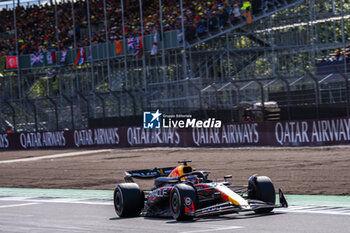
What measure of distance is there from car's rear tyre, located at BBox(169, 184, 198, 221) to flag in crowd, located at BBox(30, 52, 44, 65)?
42596 millimetres

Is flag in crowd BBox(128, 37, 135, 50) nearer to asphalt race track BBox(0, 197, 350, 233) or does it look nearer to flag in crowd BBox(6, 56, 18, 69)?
flag in crowd BBox(6, 56, 18, 69)

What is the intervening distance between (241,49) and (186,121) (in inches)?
511

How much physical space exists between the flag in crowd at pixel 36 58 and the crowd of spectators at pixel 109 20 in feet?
3.85

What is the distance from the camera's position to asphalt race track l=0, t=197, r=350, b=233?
388 inches

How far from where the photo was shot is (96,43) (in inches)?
1994

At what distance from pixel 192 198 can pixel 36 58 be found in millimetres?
43164

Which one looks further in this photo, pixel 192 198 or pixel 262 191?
pixel 262 191

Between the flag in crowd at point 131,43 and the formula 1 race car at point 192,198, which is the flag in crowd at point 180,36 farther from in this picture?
the formula 1 race car at point 192,198

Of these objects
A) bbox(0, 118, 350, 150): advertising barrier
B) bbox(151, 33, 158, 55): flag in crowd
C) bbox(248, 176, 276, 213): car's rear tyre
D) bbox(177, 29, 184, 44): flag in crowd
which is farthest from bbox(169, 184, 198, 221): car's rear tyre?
bbox(151, 33, 158, 55): flag in crowd

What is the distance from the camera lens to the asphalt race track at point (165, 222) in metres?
9.85

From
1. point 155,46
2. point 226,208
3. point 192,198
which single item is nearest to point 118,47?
point 155,46

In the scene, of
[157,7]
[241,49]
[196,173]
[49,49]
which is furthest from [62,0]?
[196,173]

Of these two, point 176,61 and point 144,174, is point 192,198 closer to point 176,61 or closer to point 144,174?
point 144,174

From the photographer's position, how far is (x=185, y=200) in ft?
35.8
